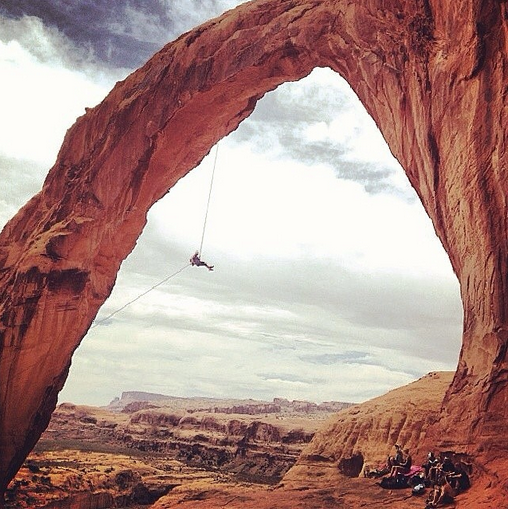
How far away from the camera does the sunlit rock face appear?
10.3m

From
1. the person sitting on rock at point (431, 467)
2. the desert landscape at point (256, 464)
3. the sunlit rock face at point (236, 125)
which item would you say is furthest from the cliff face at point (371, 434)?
the sunlit rock face at point (236, 125)

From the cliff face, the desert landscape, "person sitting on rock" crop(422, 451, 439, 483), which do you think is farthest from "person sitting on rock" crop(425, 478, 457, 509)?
the cliff face

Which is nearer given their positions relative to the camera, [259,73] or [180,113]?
[259,73]

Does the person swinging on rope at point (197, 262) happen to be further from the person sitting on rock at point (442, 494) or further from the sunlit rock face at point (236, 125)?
the person sitting on rock at point (442, 494)

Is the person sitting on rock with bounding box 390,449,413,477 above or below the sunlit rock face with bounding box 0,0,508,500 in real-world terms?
below

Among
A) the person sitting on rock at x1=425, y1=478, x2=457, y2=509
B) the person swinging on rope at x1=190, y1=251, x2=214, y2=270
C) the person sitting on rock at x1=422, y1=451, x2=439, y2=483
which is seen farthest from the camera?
the person swinging on rope at x1=190, y1=251, x2=214, y2=270

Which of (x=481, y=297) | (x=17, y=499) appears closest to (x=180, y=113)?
(x=481, y=297)

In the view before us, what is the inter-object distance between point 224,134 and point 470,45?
37.7 ft

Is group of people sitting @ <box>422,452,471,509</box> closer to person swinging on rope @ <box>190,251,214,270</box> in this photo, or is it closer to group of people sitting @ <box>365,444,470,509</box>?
group of people sitting @ <box>365,444,470,509</box>

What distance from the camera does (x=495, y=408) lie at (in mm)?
9312

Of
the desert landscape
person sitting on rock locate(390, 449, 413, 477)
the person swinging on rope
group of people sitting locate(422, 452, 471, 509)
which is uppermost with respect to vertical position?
the person swinging on rope

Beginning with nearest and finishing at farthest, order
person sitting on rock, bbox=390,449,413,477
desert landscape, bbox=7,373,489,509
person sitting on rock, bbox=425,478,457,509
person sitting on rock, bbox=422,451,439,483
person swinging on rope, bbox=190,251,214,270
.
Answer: person sitting on rock, bbox=425,478,457,509, person sitting on rock, bbox=422,451,439,483, person sitting on rock, bbox=390,449,413,477, desert landscape, bbox=7,373,489,509, person swinging on rope, bbox=190,251,214,270

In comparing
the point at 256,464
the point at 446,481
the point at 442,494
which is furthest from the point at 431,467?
the point at 256,464

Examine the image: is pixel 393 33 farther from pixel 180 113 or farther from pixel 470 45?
pixel 180 113
